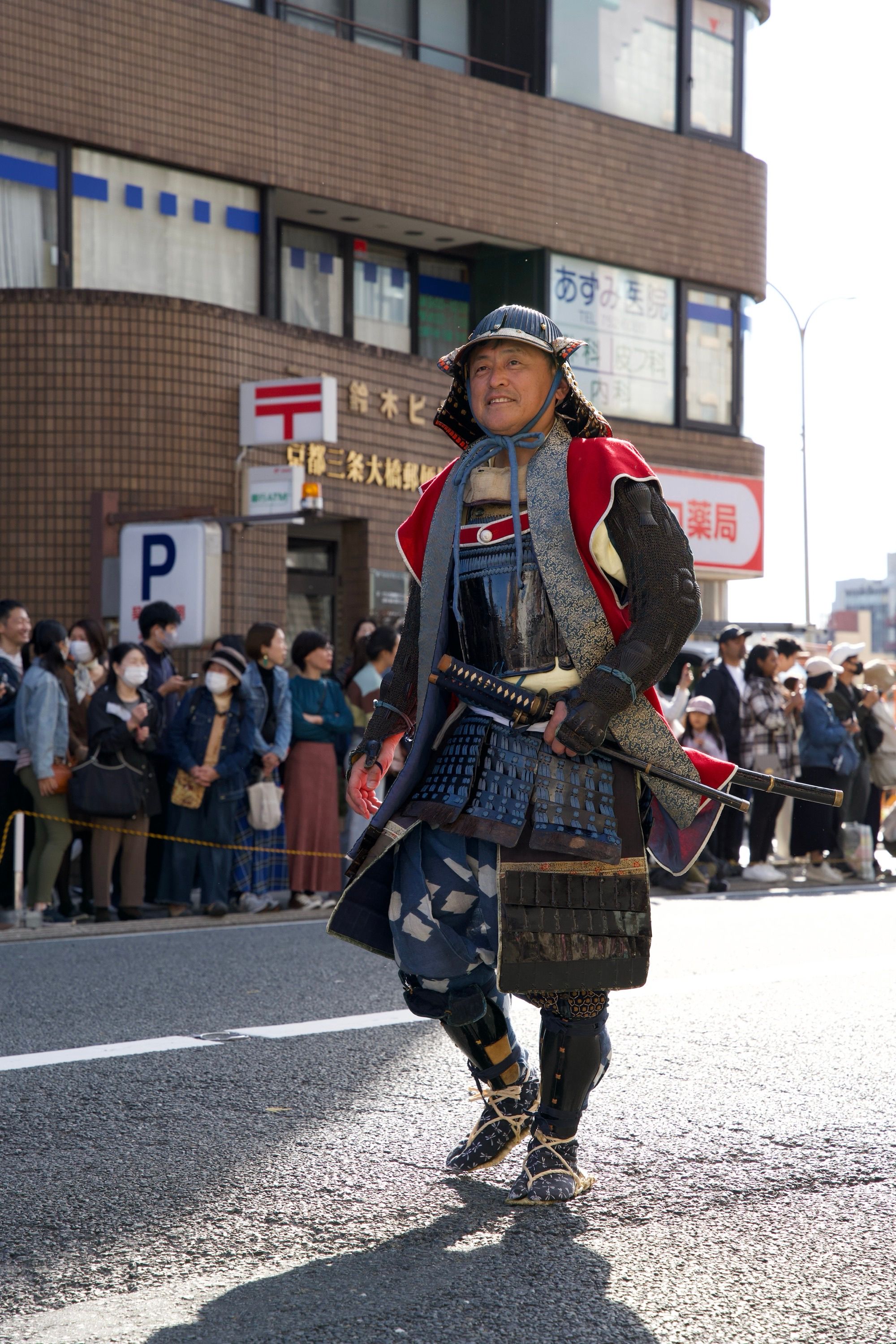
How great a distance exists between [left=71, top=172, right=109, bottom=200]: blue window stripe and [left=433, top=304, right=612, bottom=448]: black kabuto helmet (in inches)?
540

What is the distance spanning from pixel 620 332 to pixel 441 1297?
20034 millimetres

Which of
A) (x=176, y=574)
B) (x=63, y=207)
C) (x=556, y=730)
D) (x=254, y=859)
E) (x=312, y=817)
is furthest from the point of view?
(x=63, y=207)

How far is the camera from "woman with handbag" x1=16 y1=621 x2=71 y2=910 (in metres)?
9.88

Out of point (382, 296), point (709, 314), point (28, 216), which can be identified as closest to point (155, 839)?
point (28, 216)

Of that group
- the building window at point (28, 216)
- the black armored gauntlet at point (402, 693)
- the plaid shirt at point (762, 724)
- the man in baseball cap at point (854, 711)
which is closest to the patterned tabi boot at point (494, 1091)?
the black armored gauntlet at point (402, 693)

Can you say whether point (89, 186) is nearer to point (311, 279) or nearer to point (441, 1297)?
point (311, 279)

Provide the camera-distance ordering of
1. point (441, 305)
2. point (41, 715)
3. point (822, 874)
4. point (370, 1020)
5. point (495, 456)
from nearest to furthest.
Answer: point (495, 456), point (370, 1020), point (41, 715), point (822, 874), point (441, 305)

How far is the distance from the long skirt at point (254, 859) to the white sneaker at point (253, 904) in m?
0.02

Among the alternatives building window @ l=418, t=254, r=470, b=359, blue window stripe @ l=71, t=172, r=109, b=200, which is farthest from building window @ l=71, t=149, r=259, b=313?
building window @ l=418, t=254, r=470, b=359

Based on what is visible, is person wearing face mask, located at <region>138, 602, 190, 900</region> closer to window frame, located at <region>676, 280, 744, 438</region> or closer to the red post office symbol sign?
the red post office symbol sign

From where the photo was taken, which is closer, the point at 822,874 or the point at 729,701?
the point at 729,701

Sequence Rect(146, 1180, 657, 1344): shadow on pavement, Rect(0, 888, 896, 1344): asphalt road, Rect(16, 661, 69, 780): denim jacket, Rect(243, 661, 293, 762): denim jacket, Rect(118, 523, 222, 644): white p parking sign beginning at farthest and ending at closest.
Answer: Rect(118, 523, 222, 644): white p parking sign, Rect(243, 661, 293, 762): denim jacket, Rect(16, 661, 69, 780): denim jacket, Rect(0, 888, 896, 1344): asphalt road, Rect(146, 1180, 657, 1344): shadow on pavement

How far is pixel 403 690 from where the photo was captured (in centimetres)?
429

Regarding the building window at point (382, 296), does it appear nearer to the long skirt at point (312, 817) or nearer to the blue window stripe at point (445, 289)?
the blue window stripe at point (445, 289)
